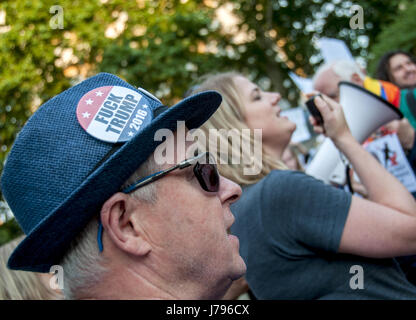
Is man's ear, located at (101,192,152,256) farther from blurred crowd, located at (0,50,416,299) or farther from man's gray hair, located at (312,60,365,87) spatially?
man's gray hair, located at (312,60,365,87)

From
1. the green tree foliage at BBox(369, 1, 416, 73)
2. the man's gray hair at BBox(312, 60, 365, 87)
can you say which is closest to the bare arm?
the man's gray hair at BBox(312, 60, 365, 87)

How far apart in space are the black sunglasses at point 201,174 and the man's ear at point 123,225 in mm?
41

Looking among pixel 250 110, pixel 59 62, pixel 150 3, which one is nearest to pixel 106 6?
pixel 150 3

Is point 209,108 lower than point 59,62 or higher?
higher

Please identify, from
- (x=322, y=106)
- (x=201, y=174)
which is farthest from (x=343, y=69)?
(x=201, y=174)

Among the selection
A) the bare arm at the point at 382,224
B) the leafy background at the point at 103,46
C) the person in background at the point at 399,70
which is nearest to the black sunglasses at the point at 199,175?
the bare arm at the point at 382,224

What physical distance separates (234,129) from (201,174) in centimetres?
89

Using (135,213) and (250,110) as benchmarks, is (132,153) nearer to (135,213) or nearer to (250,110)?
(135,213)

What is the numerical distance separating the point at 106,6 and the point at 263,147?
9.72 meters

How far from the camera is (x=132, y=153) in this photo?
1255mm

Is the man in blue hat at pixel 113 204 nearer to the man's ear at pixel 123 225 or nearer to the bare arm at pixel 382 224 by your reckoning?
the man's ear at pixel 123 225

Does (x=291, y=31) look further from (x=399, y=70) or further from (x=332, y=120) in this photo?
(x=332, y=120)

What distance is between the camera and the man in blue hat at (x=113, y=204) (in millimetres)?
1247

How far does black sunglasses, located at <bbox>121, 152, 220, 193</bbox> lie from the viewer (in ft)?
4.30
